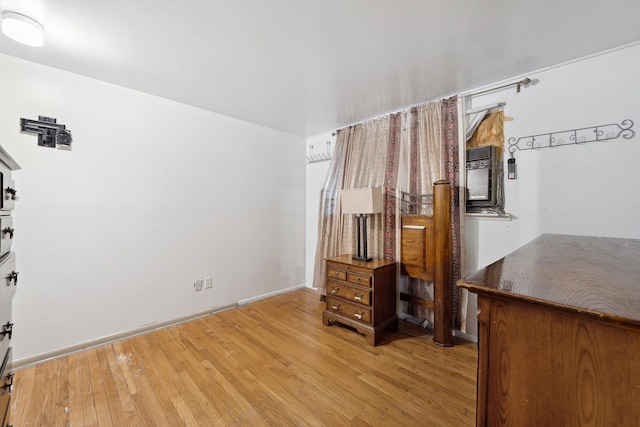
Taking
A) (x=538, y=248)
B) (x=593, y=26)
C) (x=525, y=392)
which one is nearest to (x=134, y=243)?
(x=525, y=392)

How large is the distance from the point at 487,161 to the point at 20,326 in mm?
4049

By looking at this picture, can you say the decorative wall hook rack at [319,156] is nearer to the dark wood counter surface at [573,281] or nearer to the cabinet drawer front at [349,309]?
the cabinet drawer front at [349,309]

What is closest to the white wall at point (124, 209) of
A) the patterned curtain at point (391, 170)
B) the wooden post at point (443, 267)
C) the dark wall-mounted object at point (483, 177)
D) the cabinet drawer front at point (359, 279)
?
the patterned curtain at point (391, 170)

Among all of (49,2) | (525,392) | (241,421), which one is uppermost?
(49,2)

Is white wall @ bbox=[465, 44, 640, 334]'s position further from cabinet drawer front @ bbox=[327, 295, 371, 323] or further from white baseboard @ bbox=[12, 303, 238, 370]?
white baseboard @ bbox=[12, 303, 238, 370]

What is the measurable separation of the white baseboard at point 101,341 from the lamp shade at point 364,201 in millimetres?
2002

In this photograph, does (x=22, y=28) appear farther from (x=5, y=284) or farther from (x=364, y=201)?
(x=364, y=201)

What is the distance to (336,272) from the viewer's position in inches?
104

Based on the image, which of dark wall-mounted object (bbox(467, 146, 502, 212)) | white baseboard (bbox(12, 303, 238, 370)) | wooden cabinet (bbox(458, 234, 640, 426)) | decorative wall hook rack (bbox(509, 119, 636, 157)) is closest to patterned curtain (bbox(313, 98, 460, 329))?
dark wall-mounted object (bbox(467, 146, 502, 212))

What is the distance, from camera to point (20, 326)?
193cm

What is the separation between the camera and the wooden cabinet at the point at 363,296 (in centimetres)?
234

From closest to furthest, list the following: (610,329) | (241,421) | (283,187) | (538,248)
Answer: (610,329) < (538,248) < (241,421) < (283,187)

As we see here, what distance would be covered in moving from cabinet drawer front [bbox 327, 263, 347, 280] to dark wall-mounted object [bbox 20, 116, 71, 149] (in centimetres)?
261

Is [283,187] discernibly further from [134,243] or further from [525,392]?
[525,392]
